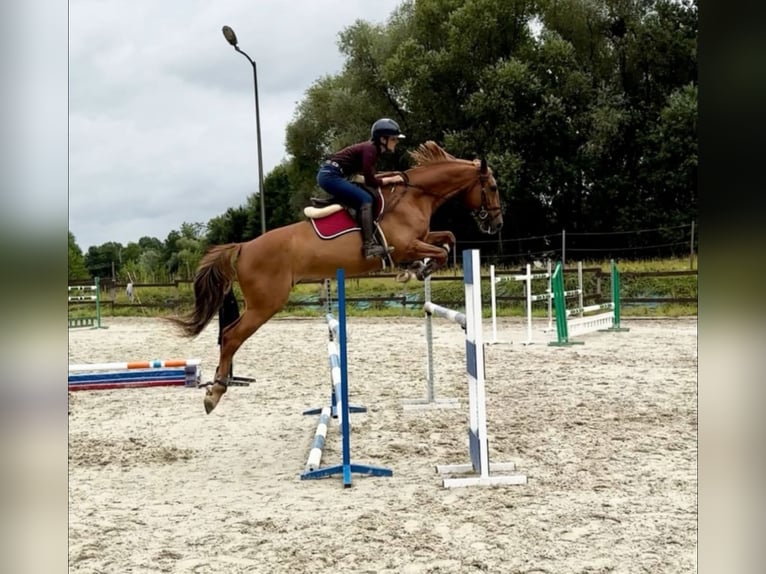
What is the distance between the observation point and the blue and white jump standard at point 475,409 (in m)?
2.99

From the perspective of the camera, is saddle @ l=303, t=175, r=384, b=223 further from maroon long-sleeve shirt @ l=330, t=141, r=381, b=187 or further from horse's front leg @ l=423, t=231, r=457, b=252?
horse's front leg @ l=423, t=231, r=457, b=252

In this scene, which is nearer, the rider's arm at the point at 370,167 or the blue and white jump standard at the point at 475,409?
the blue and white jump standard at the point at 475,409

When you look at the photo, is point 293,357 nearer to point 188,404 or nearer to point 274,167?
point 188,404

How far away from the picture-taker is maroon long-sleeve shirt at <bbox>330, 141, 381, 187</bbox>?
3.90 m

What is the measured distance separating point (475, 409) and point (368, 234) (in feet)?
4.29

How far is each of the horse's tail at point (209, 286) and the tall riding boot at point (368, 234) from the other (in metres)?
0.75

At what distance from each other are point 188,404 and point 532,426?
9.62ft

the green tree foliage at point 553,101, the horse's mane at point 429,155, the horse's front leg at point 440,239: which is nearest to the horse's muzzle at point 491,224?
the horse's front leg at point 440,239

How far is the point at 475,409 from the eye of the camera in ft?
10.1

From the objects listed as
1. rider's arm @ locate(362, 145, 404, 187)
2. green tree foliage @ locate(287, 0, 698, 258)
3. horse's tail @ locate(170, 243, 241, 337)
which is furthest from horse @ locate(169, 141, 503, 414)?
green tree foliage @ locate(287, 0, 698, 258)

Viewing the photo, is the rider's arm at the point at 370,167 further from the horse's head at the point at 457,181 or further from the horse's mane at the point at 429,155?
the horse's mane at the point at 429,155
